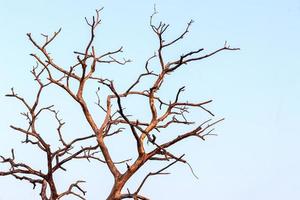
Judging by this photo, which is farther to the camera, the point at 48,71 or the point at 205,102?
the point at 48,71

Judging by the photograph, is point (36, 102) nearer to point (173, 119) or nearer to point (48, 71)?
point (48, 71)

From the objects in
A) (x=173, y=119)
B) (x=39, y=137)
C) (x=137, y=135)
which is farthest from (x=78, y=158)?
(x=137, y=135)

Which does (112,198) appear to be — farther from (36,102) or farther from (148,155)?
(36,102)

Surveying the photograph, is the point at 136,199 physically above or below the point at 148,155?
below

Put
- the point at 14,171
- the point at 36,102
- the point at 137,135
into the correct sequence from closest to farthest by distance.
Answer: the point at 137,135
the point at 14,171
the point at 36,102

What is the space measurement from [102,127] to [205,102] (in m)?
1.42

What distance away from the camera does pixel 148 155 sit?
616 cm

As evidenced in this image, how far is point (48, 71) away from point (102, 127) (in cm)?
123

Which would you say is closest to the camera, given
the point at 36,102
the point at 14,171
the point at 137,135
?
the point at 137,135

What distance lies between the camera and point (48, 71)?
744 centimetres

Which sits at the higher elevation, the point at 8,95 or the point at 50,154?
the point at 8,95

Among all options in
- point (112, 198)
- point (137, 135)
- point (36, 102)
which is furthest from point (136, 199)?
point (36, 102)

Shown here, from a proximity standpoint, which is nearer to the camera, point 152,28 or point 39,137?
point 39,137

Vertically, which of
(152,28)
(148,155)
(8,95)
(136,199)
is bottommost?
(136,199)
